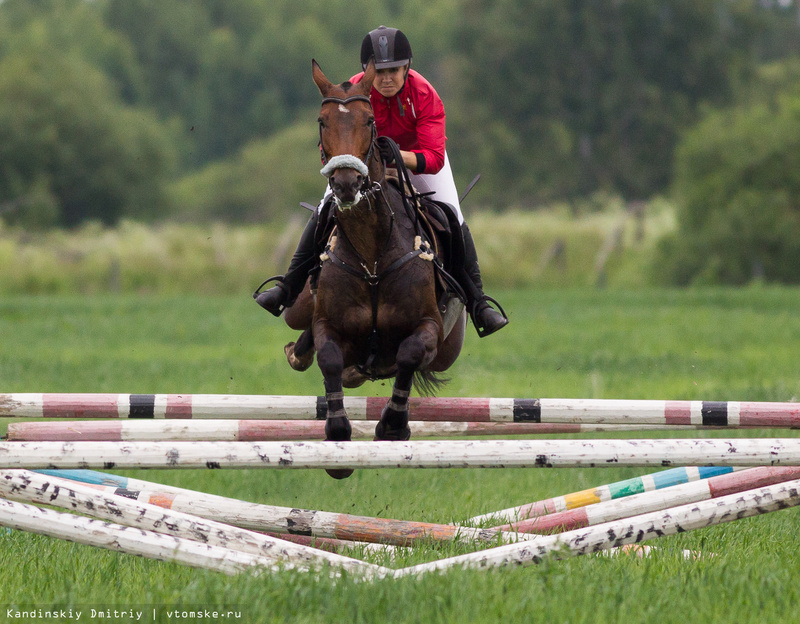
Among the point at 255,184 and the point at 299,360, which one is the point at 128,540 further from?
the point at 255,184

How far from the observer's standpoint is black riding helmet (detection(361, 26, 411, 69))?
5.32 meters

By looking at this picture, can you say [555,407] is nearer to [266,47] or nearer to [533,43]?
[533,43]

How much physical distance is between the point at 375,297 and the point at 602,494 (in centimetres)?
150

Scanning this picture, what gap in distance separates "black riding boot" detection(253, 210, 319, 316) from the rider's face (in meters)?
0.80

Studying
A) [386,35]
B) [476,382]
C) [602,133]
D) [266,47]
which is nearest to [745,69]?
[602,133]

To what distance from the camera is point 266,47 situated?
76.1 metres

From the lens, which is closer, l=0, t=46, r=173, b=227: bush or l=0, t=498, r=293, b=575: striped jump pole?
l=0, t=498, r=293, b=575: striped jump pole

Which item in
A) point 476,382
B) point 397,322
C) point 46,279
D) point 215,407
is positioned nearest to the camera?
point 215,407

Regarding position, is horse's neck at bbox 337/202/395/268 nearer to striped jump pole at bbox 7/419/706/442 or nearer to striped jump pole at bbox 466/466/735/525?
striped jump pole at bbox 7/419/706/442

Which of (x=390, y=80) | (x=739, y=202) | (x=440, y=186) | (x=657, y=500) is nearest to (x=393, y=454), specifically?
(x=657, y=500)

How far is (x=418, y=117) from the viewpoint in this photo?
570cm

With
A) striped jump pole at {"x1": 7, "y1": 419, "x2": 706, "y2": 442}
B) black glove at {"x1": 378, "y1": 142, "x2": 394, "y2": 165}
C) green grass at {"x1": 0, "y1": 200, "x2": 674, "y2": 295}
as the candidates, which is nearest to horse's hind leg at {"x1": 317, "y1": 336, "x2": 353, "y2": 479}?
striped jump pole at {"x1": 7, "y1": 419, "x2": 706, "y2": 442}

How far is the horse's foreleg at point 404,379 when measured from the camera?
505 centimetres

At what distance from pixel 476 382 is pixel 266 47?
221 ft
